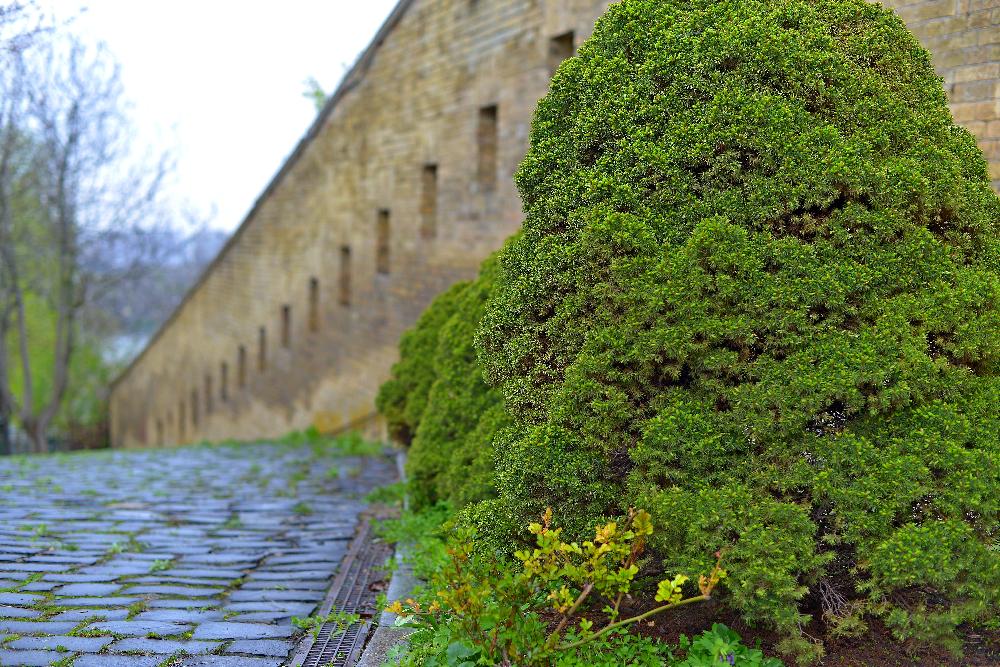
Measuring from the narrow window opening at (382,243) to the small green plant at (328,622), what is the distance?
26.9 feet

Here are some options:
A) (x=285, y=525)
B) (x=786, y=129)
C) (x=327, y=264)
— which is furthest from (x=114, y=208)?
(x=786, y=129)

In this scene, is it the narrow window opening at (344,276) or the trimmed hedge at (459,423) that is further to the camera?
the narrow window opening at (344,276)

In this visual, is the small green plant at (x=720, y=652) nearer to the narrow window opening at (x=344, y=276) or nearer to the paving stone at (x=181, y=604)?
the paving stone at (x=181, y=604)

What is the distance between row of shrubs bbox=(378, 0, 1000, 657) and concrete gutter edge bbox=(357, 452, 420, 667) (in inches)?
23.1

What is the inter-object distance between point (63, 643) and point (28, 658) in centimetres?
21

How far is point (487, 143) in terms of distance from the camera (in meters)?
9.72

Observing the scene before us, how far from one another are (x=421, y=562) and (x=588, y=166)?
2217 mm

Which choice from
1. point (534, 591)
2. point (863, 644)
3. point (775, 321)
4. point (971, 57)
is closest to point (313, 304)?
point (971, 57)

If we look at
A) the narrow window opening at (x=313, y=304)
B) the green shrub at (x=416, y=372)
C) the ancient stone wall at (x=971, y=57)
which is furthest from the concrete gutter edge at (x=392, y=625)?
the narrow window opening at (x=313, y=304)

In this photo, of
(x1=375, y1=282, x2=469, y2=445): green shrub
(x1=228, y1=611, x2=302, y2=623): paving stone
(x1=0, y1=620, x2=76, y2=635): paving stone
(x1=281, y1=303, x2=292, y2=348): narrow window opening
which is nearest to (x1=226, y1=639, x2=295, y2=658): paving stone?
(x1=228, y1=611, x2=302, y2=623): paving stone

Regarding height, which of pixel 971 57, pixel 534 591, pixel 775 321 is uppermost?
pixel 971 57

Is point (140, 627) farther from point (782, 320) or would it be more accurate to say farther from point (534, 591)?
point (782, 320)

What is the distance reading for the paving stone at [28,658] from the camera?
11.9ft

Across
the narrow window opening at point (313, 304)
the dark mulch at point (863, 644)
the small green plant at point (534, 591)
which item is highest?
the narrow window opening at point (313, 304)
